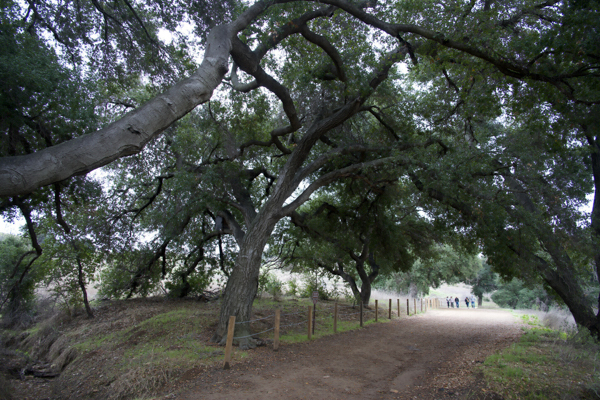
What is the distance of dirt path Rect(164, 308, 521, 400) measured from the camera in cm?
605

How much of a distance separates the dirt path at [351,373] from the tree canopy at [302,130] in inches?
84.0

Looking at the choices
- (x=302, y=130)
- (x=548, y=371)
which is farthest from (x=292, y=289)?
(x=548, y=371)

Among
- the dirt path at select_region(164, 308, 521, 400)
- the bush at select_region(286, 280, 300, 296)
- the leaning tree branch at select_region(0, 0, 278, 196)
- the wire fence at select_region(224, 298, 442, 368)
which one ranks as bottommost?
the dirt path at select_region(164, 308, 521, 400)

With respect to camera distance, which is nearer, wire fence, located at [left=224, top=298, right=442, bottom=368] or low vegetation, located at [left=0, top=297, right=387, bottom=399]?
low vegetation, located at [left=0, top=297, right=387, bottom=399]

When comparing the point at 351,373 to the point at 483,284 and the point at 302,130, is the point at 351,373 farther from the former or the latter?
the point at 483,284

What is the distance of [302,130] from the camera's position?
1427 centimetres

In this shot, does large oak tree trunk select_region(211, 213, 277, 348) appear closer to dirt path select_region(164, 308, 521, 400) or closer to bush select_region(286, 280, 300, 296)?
dirt path select_region(164, 308, 521, 400)

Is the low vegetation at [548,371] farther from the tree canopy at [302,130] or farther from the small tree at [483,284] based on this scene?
the small tree at [483,284]

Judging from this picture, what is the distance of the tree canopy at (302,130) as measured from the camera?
18.5 feet

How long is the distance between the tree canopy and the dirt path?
2134 mm

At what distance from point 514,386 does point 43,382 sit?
10661 mm

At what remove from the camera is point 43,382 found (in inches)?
343

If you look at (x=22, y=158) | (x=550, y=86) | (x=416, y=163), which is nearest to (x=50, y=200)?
(x=22, y=158)

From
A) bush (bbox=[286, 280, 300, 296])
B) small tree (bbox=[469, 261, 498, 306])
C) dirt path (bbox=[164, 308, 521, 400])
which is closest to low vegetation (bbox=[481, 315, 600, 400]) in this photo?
dirt path (bbox=[164, 308, 521, 400])
